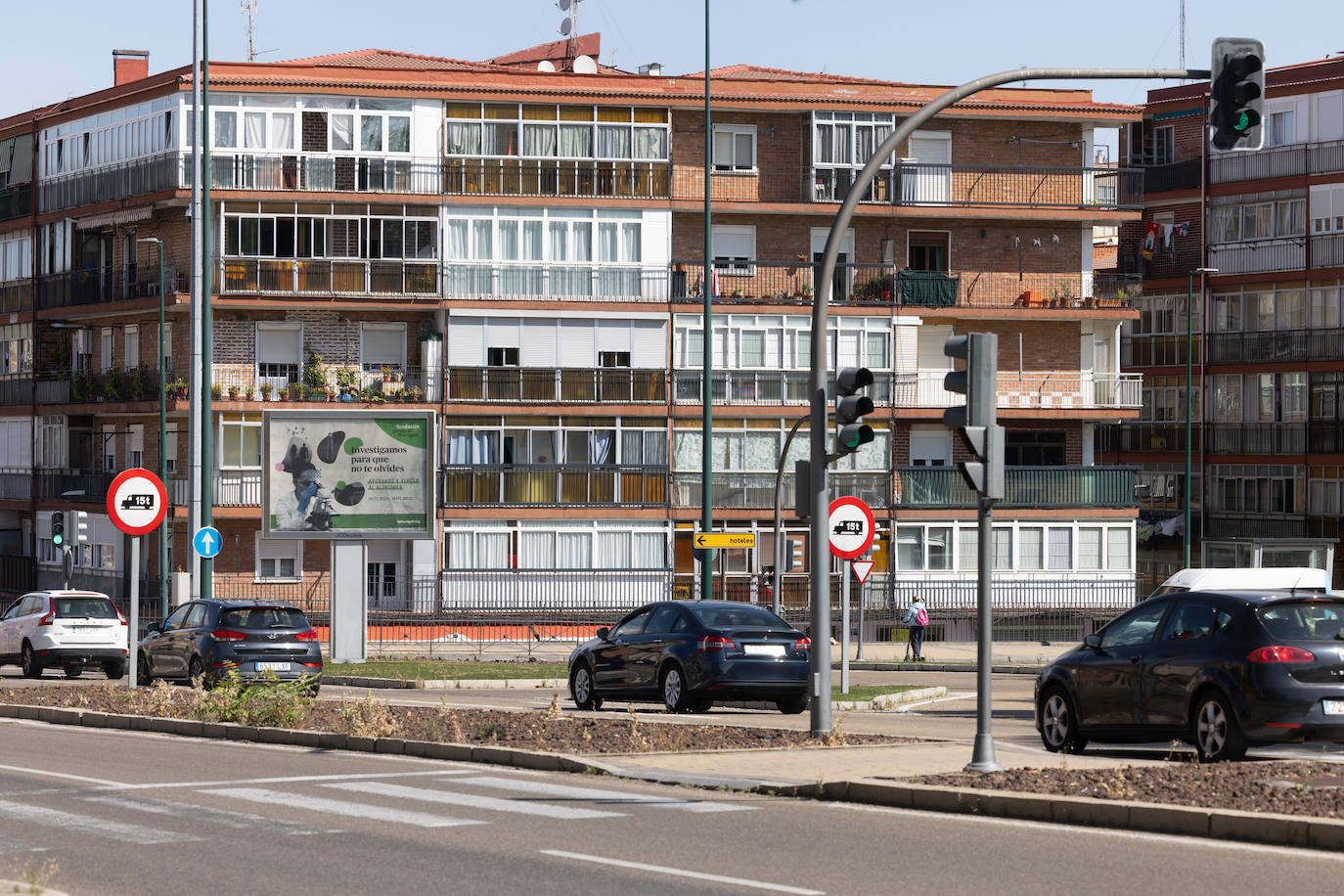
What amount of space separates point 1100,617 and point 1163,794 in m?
42.6

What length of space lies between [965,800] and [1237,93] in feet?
23.5

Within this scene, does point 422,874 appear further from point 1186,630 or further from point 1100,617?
point 1100,617

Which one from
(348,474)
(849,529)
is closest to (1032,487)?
(348,474)

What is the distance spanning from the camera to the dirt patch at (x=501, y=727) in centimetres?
1764

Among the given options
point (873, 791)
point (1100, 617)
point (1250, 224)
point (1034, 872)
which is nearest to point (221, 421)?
point (1100, 617)

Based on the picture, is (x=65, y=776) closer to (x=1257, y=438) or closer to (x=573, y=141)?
(x=573, y=141)

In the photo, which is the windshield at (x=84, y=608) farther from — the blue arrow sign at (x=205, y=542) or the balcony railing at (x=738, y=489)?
the balcony railing at (x=738, y=489)

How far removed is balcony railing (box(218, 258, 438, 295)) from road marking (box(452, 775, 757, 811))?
3927 centimetres

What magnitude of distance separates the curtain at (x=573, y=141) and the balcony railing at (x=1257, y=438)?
2422 cm

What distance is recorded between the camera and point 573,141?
55.5 meters

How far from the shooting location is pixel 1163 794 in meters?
12.9

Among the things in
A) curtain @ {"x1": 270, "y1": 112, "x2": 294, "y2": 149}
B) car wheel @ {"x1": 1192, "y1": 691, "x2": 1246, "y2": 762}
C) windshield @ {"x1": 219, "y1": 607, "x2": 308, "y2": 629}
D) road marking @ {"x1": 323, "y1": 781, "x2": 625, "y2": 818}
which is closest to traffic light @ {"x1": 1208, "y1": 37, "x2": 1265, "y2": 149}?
car wheel @ {"x1": 1192, "y1": 691, "x2": 1246, "y2": 762}

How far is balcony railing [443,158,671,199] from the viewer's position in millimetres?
54781

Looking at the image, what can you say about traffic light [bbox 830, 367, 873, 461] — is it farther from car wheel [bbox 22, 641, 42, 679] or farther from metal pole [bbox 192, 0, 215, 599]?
metal pole [bbox 192, 0, 215, 599]
